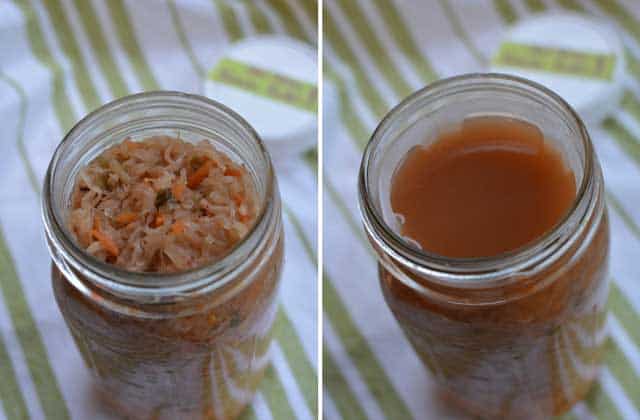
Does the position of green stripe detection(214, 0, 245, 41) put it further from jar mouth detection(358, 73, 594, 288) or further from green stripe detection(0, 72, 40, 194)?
jar mouth detection(358, 73, 594, 288)

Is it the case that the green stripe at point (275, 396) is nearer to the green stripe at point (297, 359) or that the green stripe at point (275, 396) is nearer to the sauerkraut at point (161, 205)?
the green stripe at point (297, 359)

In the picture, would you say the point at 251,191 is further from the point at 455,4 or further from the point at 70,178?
the point at 455,4

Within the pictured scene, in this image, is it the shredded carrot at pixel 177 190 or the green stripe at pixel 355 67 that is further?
the green stripe at pixel 355 67

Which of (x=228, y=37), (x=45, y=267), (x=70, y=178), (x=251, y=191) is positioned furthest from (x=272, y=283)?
(x=228, y=37)

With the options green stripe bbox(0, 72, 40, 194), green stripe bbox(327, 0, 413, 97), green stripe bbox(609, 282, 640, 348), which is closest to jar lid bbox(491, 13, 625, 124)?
green stripe bbox(327, 0, 413, 97)

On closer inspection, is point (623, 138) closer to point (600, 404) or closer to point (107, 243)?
point (600, 404)

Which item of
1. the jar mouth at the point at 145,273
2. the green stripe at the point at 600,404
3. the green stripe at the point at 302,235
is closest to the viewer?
the jar mouth at the point at 145,273

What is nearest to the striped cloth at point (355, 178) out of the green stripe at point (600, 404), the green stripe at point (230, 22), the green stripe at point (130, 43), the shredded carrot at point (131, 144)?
the green stripe at point (600, 404)
